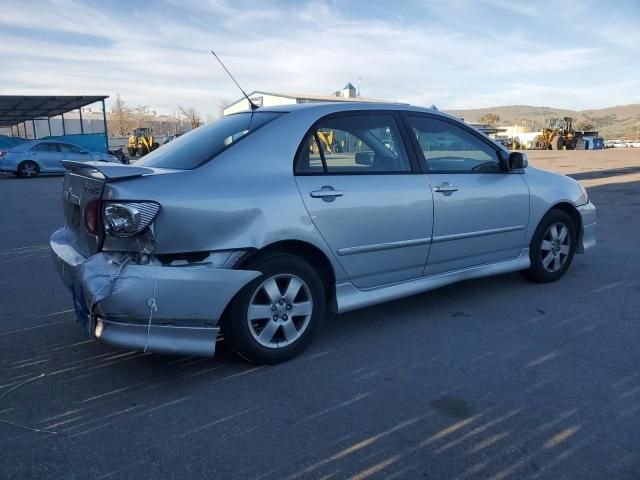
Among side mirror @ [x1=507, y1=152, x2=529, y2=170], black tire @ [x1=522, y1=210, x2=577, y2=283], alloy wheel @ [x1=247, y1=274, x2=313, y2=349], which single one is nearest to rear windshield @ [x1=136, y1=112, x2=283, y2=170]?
alloy wheel @ [x1=247, y1=274, x2=313, y2=349]

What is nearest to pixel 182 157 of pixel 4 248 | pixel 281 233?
pixel 281 233

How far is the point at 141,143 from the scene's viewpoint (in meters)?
35.2

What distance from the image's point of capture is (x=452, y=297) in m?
4.41

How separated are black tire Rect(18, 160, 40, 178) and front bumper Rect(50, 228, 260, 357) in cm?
1926

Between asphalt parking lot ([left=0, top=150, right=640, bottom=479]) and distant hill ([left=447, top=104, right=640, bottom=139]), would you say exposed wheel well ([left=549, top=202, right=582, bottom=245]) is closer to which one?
asphalt parking lot ([left=0, top=150, right=640, bottom=479])

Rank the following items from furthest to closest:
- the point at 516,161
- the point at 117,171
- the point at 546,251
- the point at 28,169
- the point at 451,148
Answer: the point at 28,169
the point at 546,251
the point at 516,161
the point at 451,148
the point at 117,171

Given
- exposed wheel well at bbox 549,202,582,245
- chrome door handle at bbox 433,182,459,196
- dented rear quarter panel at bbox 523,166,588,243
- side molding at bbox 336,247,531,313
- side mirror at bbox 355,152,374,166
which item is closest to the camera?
side molding at bbox 336,247,531,313

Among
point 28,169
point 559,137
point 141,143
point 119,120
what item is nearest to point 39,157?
point 28,169

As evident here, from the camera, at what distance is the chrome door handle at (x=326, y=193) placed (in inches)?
125

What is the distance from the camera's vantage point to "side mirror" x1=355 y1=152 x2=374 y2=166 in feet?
11.6

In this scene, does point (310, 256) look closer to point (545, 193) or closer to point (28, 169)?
point (545, 193)

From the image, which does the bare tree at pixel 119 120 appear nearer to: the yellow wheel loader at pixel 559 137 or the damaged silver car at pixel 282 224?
the yellow wheel loader at pixel 559 137

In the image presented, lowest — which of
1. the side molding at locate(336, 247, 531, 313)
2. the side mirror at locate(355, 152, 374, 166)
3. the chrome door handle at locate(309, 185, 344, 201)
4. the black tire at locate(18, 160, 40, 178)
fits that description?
the black tire at locate(18, 160, 40, 178)

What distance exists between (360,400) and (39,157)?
20.3m
